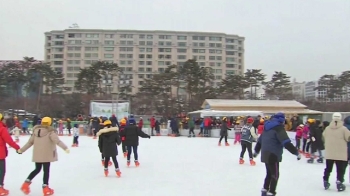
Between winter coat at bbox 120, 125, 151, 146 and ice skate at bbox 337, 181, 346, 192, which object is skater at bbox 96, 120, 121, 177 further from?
ice skate at bbox 337, 181, 346, 192

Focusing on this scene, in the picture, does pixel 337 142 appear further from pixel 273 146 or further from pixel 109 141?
pixel 109 141

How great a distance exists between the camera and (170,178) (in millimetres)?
8680

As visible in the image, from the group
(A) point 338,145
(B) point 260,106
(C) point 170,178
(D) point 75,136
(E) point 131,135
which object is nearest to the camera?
(A) point 338,145

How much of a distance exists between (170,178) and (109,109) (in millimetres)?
23650

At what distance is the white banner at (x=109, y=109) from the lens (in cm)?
3147

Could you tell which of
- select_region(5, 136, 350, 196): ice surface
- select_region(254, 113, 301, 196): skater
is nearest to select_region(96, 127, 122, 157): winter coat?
select_region(5, 136, 350, 196): ice surface

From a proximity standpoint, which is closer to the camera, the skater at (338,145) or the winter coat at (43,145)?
the winter coat at (43,145)

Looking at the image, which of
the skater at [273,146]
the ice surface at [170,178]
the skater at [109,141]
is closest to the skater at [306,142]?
the ice surface at [170,178]

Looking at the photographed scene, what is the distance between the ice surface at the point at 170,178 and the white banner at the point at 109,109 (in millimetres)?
18877

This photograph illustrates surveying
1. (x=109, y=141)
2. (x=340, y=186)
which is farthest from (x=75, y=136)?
(x=340, y=186)

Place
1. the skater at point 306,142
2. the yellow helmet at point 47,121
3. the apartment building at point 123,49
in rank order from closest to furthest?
the yellow helmet at point 47,121 → the skater at point 306,142 → the apartment building at point 123,49

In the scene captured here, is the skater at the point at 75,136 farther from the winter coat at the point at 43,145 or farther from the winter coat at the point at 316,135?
the winter coat at the point at 43,145

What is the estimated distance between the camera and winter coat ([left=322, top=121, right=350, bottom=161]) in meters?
7.00

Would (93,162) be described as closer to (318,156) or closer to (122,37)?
(318,156)
